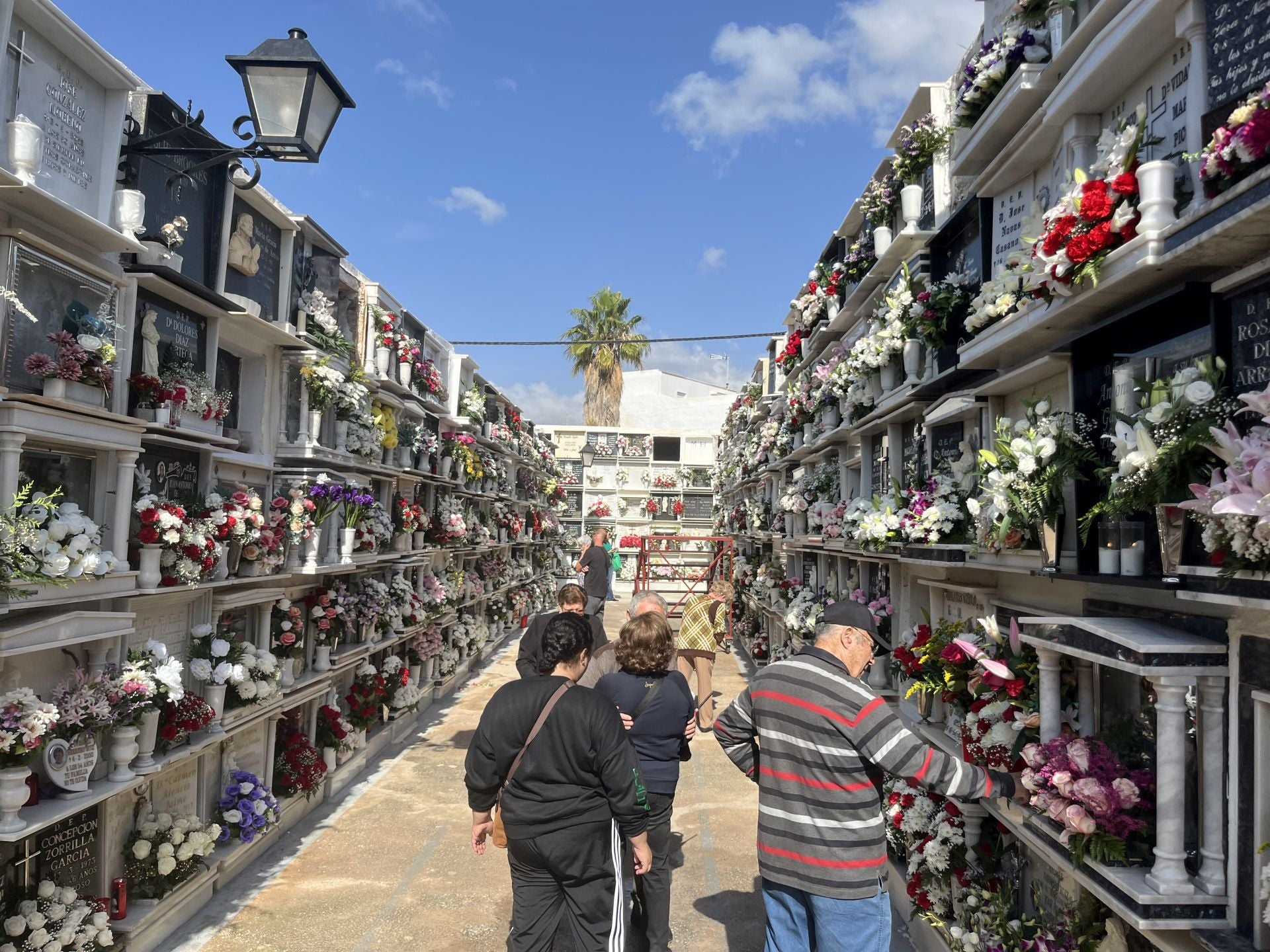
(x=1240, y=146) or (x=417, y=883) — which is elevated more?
(x=1240, y=146)

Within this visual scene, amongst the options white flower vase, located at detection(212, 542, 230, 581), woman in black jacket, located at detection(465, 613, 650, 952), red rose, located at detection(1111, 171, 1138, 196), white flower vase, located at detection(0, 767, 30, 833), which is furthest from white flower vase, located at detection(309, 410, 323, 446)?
red rose, located at detection(1111, 171, 1138, 196)

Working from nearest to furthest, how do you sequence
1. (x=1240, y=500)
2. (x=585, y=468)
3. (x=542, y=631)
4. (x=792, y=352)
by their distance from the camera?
(x=1240, y=500), (x=542, y=631), (x=792, y=352), (x=585, y=468)

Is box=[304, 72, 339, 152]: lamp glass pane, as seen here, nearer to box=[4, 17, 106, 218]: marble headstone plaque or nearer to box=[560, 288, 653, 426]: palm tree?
box=[4, 17, 106, 218]: marble headstone plaque

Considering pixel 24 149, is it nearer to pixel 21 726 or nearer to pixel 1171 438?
pixel 21 726

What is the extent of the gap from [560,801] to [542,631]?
2.40 metres

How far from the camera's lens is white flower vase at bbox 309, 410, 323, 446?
8.06m

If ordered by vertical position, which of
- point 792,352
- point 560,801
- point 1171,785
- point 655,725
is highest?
point 792,352

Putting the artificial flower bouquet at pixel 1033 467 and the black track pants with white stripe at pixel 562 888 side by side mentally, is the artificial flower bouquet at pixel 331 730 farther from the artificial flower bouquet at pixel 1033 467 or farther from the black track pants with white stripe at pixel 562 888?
the artificial flower bouquet at pixel 1033 467

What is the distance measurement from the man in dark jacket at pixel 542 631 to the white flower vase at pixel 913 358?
308cm

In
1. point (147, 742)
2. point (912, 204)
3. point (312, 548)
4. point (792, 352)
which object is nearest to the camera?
point (147, 742)

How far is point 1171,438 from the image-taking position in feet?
9.86

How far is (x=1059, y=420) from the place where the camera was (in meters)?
4.03

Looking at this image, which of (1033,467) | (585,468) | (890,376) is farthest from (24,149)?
(585,468)

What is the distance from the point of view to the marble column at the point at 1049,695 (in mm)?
3908
